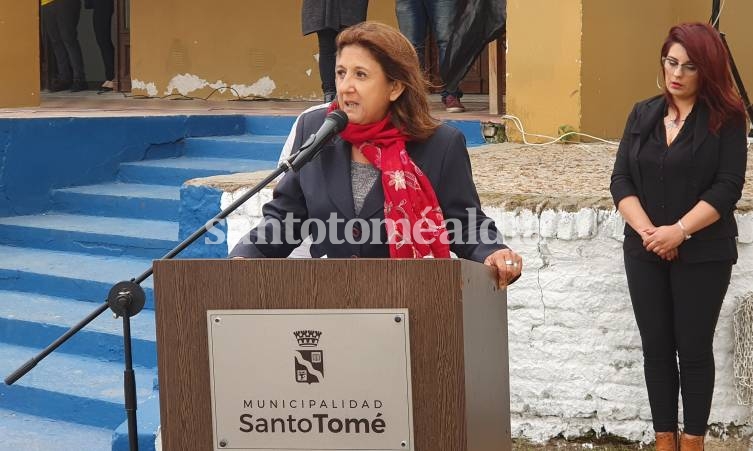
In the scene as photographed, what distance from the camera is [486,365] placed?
2.63 meters

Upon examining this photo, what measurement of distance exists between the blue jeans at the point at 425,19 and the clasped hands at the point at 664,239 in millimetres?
3647

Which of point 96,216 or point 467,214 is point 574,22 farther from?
point 467,214

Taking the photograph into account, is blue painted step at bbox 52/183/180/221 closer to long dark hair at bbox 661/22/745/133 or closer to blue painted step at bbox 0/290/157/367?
blue painted step at bbox 0/290/157/367

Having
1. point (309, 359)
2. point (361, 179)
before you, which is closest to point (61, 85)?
point (361, 179)

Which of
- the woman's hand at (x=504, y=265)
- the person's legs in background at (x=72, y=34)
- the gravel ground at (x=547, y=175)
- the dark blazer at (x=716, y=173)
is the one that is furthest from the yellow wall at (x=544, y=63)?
the person's legs in background at (x=72, y=34)

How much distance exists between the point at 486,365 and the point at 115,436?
2.38m

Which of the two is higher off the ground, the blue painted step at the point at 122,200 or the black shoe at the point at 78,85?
the black shoe at the point at 78,85

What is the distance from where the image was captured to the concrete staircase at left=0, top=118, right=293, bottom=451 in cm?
513

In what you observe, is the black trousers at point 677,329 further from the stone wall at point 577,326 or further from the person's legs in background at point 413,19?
the person's legs in background at point 413,19

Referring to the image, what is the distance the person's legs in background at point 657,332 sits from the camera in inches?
166

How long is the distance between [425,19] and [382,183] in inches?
198

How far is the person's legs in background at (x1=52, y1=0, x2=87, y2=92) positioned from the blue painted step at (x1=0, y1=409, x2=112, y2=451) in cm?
825

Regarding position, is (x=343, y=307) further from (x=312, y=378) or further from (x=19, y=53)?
(x=19, y=53)

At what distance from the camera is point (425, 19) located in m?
7.78
